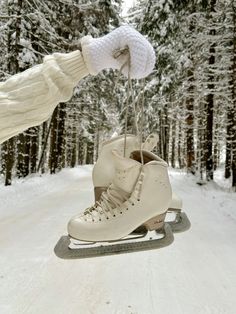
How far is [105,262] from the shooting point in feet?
16.4

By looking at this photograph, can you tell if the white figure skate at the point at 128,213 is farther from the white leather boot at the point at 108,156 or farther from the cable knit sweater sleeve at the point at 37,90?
the cable knit sweater sleeve at the point at 37,90

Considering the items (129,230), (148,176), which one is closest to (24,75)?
(148,176)

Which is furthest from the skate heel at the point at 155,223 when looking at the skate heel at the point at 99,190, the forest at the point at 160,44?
the forest at the point at 160,44

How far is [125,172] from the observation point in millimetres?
1879

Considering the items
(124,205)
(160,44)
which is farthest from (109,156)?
(160,44)

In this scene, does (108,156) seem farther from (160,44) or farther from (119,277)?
(160,44)

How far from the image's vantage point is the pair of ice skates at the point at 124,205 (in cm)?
186

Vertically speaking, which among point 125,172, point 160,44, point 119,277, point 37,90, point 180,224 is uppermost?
point 160,44

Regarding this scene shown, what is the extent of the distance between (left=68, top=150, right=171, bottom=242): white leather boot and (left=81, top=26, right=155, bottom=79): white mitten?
454mm

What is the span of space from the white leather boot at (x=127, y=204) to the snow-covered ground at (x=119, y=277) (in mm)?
1984

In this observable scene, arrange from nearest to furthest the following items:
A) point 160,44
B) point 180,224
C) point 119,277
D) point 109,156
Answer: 1. point 109,156
2. point 180,224
3. point 119,277
4. point 160,44

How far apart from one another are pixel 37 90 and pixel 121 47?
0.49 metres

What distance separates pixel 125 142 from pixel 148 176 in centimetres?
21

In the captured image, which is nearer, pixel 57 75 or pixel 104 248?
pixel 104 248
